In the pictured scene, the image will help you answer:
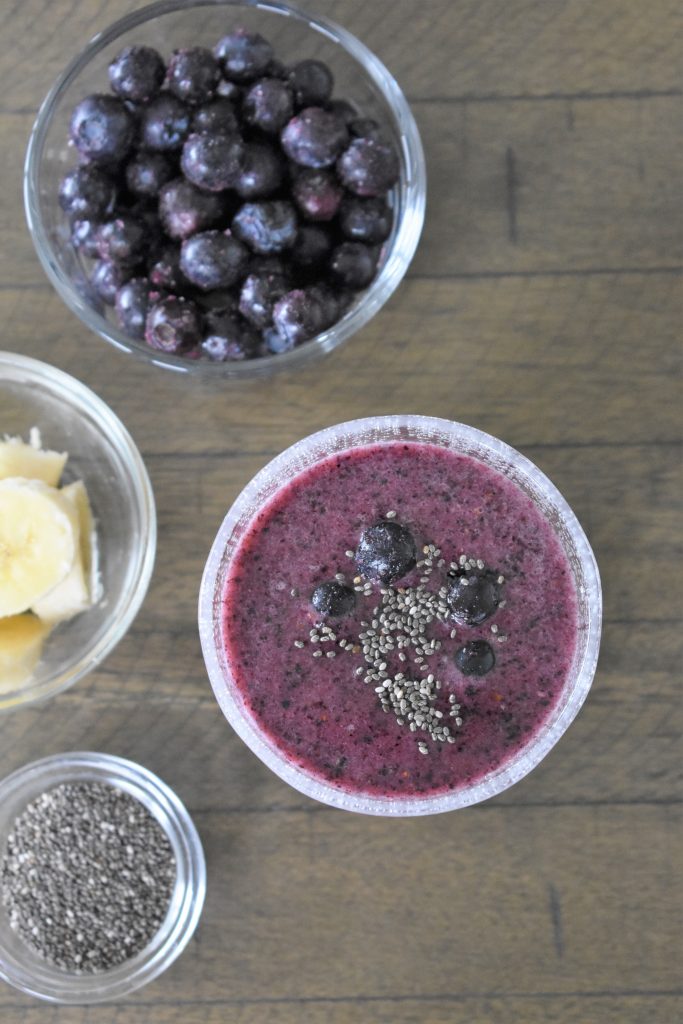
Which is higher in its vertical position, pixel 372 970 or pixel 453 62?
pixel 453 62

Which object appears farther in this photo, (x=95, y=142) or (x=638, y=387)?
(x=638, y=387)

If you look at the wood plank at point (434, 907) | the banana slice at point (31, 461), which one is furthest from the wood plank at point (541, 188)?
the wood plank at point (434, 907)

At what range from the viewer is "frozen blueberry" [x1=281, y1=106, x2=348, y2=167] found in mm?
1354

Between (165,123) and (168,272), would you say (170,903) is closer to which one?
(168,272)

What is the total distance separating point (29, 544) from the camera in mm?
1403

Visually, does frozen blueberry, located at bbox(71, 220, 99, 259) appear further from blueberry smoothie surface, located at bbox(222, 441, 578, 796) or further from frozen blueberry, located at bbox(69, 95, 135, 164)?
blueberry smoothie surface, located at bbox(222, 441, 578, 796)

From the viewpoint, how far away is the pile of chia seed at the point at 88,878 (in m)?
1.54

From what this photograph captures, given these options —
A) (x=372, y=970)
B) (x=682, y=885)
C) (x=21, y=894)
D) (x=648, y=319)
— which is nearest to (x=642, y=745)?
(x=682, y=885)

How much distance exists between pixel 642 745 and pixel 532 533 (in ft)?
1.38

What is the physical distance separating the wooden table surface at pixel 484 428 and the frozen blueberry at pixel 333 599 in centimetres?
30

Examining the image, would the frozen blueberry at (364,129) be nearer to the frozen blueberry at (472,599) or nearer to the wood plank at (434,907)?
the frozen blueberry at (472,599)

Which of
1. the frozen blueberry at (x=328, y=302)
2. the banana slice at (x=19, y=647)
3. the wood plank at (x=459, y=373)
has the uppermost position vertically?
the frozen blueberry at (x=328, y=302)

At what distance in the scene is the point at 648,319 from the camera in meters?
1.56

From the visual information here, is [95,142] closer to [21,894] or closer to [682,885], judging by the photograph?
[21,894]
